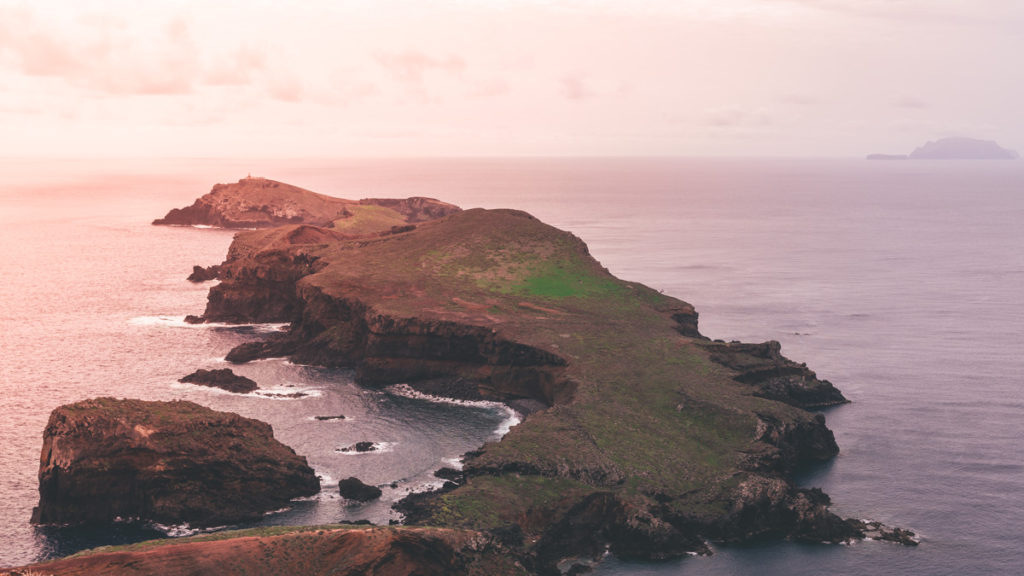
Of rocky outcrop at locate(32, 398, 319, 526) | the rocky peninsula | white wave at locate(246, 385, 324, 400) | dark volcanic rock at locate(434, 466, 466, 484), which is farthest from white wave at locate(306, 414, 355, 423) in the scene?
rocky outcrop at locate(32, 398, 319, 526)

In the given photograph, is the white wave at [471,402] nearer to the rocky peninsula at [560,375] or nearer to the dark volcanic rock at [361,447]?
the rocky peninsula at [560,375]

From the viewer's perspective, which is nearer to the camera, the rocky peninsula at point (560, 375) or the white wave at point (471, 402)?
the rocky peninsula at point (560, 375)

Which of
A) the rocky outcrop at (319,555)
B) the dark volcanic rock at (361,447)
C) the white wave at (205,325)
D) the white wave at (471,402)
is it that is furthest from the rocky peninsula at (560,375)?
the dark volcanic rock at (361,447)

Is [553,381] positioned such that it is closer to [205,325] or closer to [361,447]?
[361,447]

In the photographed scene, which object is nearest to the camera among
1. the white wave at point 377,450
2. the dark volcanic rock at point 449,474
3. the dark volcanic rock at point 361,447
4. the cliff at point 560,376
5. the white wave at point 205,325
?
the cliff at point 560,376

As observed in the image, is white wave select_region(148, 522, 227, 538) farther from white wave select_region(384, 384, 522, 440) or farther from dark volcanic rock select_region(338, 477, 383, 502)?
white wave select_region(384, 384, 522, 440)

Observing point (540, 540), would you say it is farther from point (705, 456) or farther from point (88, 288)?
point (88, 288)

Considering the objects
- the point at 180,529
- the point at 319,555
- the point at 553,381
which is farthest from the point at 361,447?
the point at 319,555

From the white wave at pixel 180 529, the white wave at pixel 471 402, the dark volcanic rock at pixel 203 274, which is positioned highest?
the dark volcanic rock at pixel 203 274
